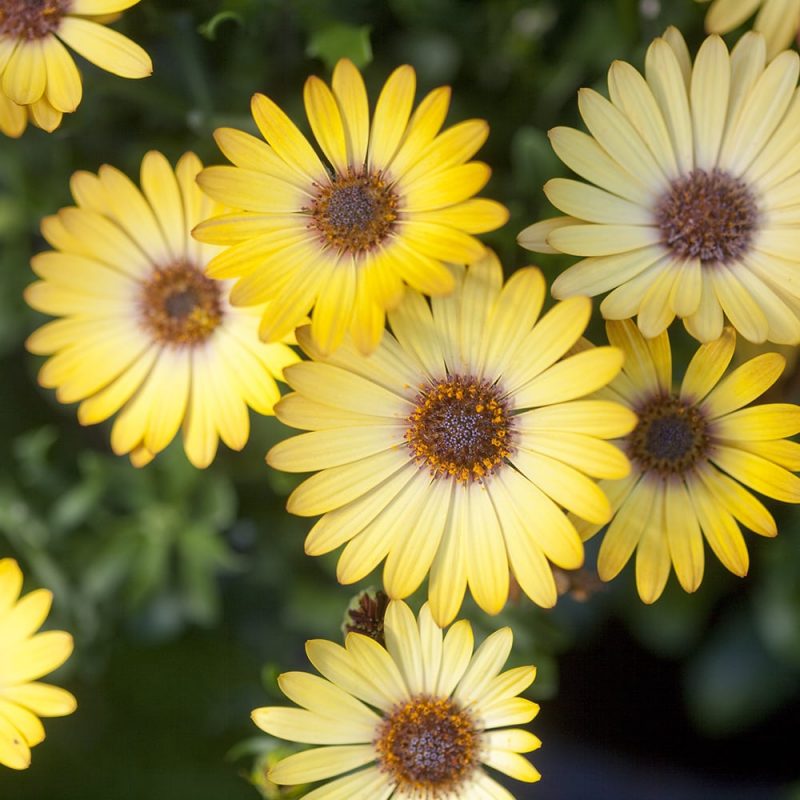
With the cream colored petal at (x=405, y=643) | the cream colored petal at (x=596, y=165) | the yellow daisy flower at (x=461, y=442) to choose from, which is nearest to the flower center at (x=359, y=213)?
the yellow daisy flower at (x=461, y=442)

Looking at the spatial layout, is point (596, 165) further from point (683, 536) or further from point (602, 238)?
point (683, 536)

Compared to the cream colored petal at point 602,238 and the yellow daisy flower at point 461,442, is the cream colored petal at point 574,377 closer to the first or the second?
the yellow daisy flower at point 461,442

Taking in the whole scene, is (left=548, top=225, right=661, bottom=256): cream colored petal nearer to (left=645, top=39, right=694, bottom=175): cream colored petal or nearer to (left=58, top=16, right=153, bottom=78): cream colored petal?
(left=645, top=39, right=694, bottom=175): cream colored petal

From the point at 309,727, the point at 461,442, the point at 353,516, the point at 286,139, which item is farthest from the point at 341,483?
the point at 286,139

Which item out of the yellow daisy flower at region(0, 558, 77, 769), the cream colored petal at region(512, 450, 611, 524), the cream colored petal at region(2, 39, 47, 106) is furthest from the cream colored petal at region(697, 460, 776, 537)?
the cream colored petal at region(2, 39, 47, 106)

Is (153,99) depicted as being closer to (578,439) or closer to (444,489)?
(444,489)

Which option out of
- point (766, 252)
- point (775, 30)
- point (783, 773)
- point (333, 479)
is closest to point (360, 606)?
point (333, 479)
